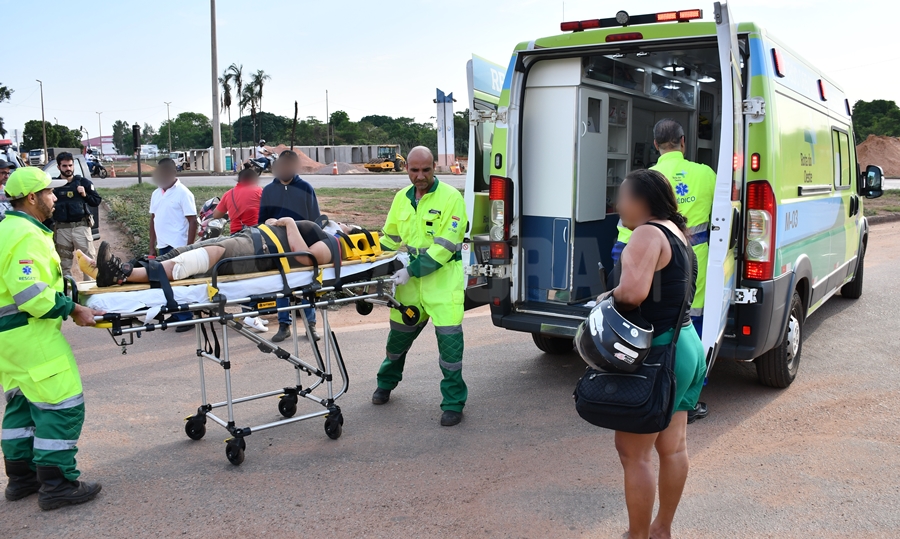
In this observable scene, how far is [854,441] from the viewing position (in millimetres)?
4379

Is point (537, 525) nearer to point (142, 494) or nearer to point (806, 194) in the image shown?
point (142, 494)

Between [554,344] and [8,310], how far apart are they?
423cm

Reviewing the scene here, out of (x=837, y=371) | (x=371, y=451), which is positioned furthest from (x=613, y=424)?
(x=837, y=371)

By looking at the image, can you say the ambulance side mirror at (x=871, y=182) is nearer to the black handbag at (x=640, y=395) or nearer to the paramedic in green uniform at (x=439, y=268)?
the paramedic in green uniform at (x=439, y=268)

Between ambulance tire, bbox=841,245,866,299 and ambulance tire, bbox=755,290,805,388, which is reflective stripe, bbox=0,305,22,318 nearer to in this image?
ambulance tire, bbox=755,290,805,388

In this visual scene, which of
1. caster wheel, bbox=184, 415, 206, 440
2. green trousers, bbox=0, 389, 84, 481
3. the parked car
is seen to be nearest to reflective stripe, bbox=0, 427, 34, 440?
green trousers, bbox=0, 389, 84, 481

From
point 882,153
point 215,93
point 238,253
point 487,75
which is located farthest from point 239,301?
point 882,153

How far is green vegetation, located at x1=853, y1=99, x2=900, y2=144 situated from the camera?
47.2 meters

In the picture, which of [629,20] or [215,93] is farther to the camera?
[215,93]

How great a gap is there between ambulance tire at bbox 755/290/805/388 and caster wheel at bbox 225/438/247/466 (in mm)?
3618

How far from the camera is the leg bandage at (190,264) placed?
427 centimetres

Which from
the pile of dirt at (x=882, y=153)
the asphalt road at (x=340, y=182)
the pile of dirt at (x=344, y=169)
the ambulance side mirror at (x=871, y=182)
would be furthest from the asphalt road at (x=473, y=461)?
the pile of dirt at (x=882, y=153)

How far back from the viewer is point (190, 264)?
14.3ft

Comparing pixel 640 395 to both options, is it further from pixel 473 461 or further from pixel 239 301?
pixel 239 301
